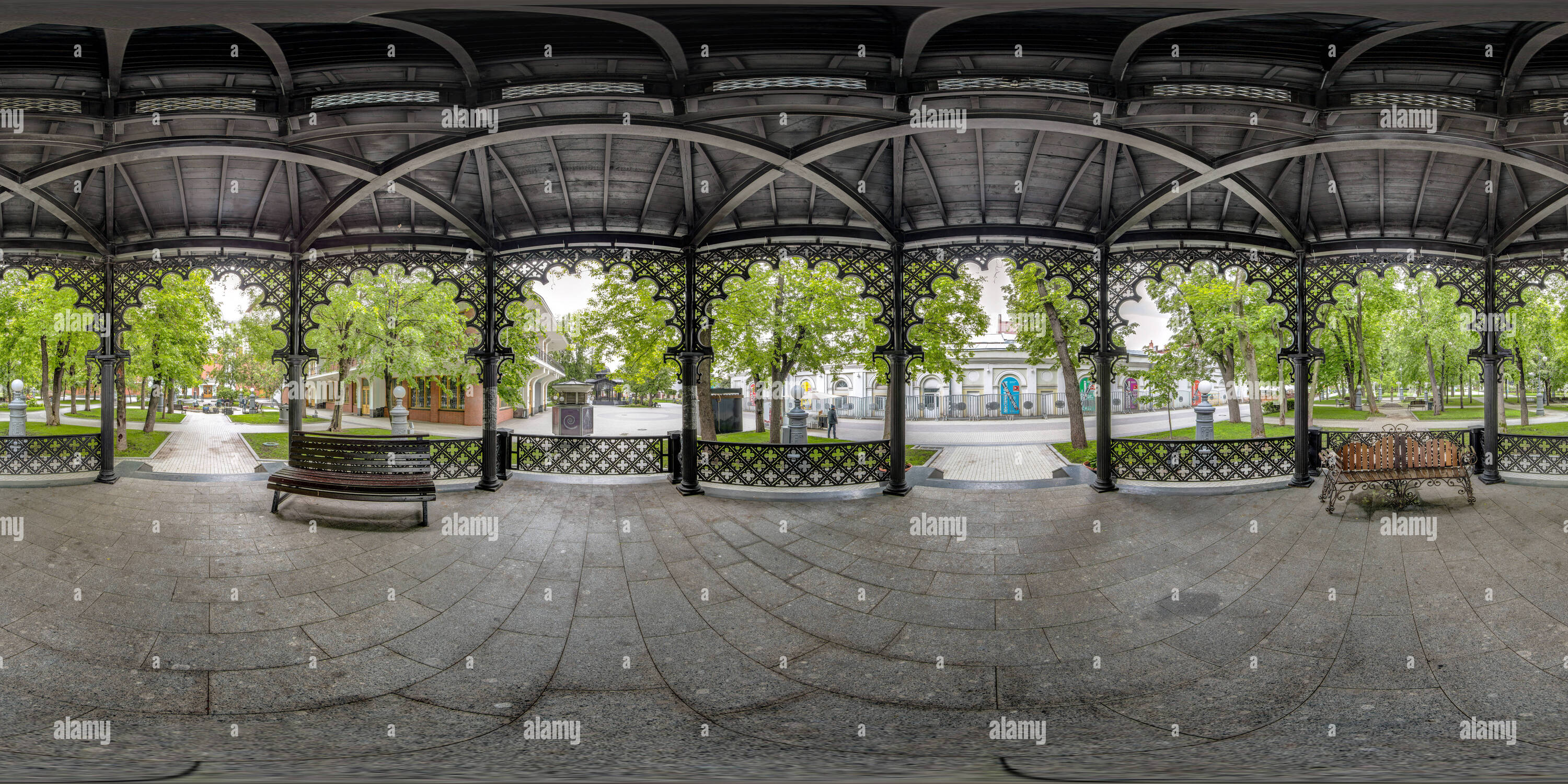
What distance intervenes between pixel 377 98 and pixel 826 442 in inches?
223

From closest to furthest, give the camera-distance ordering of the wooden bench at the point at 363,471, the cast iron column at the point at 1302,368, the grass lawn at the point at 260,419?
the wooden bench at the point at 363,471 < the cast iron column at the point at 1302,368 < the grass lawn at the point at 260,419

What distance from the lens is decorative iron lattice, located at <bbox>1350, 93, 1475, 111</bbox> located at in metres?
4.58

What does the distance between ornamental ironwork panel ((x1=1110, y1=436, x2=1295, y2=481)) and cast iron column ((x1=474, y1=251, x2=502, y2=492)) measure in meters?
7.55

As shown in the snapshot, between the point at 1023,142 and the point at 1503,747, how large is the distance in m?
5.66

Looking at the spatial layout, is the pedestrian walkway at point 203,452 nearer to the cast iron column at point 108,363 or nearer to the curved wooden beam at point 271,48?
the cast iron column at point 108,363

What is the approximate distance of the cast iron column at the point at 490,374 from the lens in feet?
22.2

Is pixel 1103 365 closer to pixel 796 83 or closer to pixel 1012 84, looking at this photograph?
pixel 1012 84

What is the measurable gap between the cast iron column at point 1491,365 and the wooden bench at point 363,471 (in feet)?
42.8

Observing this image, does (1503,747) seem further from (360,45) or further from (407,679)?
(360,45)

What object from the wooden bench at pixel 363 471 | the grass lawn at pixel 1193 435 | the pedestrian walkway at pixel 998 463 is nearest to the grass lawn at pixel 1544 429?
the grass lawn at pixel 1193 435

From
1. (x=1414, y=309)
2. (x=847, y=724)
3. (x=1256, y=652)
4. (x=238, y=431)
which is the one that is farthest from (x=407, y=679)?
(x=1414, y=309)

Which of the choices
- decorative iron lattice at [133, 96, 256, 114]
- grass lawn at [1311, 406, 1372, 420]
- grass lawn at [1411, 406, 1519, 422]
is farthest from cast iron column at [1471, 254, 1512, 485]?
decorative iron lattice at [133, 96, 256, 114]

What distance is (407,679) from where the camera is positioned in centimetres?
346

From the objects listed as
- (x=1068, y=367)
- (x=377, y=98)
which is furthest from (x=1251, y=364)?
(x=377, y=98)
